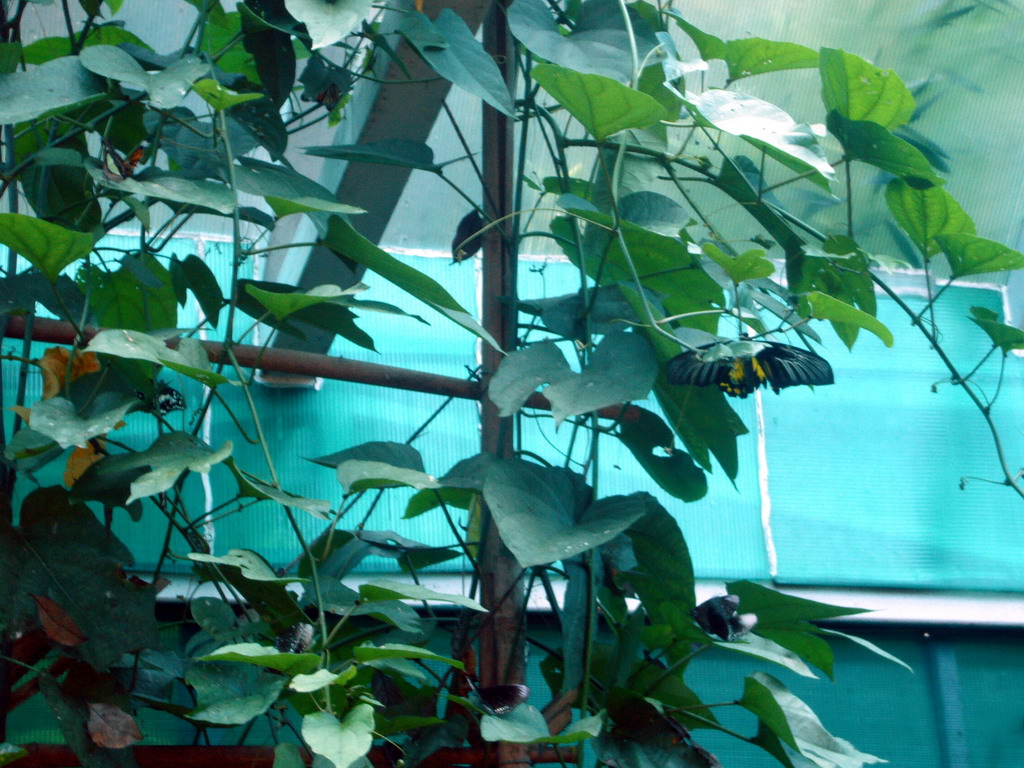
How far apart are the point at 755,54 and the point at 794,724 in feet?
2.30

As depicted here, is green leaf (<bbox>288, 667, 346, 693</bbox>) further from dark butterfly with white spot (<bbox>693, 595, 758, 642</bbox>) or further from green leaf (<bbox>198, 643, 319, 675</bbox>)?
dark butterfly with white spot (<bbox>693, 595, 758, 642</bbox>)

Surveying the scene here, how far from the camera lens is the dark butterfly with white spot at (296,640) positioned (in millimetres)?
666

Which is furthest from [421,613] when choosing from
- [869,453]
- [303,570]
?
[869,453]

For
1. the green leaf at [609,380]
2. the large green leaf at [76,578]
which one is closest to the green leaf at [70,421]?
the large green leaf at [76,578]

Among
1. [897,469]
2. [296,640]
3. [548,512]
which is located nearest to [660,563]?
[548,512]

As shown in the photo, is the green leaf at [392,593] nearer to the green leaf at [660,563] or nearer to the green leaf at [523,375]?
the green leaf at [523,375]

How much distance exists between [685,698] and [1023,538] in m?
1.24

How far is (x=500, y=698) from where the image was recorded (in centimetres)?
74

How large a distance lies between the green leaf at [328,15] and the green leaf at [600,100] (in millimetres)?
148

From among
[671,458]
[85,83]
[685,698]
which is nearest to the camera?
[85,83]

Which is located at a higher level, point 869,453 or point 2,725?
point 869,453

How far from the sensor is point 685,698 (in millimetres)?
957

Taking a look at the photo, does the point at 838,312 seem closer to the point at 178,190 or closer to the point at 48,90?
the point at 178,190

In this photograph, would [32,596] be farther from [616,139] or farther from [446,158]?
[446,158]
